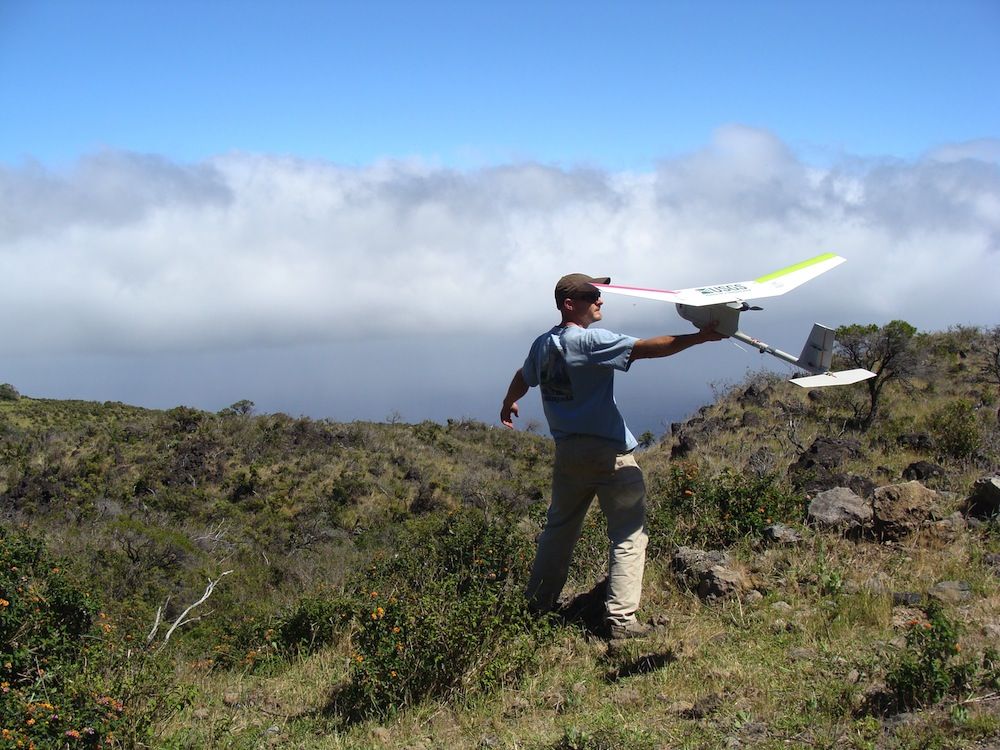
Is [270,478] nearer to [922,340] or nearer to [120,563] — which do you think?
[120,563]

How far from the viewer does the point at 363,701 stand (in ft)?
14.3

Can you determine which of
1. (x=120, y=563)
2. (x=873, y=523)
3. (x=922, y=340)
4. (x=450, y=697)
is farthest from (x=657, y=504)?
(x=922, y=340)

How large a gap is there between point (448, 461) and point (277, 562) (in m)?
11.7

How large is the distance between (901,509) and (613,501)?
2.57m

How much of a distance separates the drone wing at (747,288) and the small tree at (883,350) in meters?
14.1

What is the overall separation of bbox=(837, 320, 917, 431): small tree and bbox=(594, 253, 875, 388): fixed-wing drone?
14311 millimetres

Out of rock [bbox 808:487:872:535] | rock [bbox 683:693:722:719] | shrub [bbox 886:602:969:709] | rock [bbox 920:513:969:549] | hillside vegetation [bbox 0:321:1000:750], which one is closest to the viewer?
shrub [bbox 886:602:969:709]

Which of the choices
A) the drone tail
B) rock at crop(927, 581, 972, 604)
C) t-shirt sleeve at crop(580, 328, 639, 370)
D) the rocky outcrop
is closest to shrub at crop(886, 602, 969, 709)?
rock at crop(927, 581, 972, 604)

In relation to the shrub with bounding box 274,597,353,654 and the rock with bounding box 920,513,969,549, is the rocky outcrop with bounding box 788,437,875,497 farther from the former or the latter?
the shrub with bounding box 274,597,353,654

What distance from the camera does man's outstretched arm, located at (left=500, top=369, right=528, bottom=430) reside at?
4.84 m

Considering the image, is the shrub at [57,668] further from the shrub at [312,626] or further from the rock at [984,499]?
the rock at [984,499]

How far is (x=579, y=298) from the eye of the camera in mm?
4469

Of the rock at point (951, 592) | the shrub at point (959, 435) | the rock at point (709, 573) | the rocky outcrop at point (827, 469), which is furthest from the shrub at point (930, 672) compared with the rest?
the shrub at point (959, 435)

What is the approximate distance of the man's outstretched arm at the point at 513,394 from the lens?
4.84 metres
